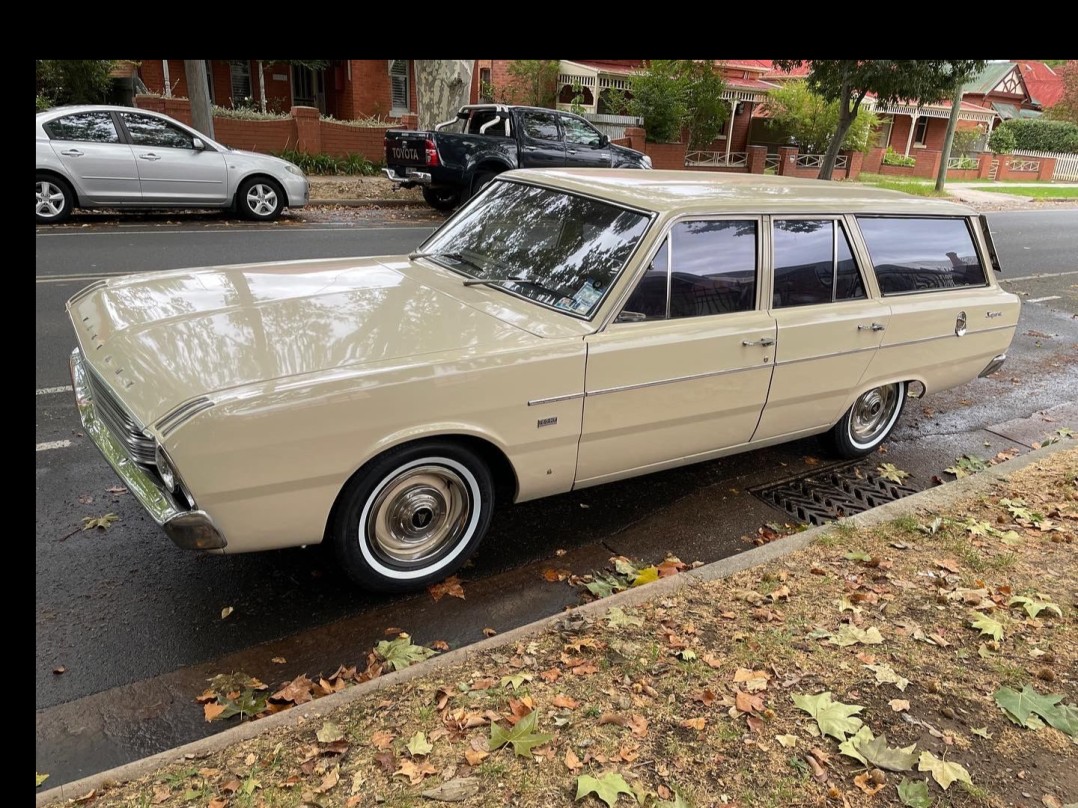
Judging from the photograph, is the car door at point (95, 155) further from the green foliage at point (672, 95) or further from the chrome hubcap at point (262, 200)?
the green foliage at point (672, 95)

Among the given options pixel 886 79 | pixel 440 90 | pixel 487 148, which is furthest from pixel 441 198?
pixel 886 79

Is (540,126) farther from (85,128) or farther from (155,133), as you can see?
(85,128)

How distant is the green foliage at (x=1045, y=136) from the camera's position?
40.4 m

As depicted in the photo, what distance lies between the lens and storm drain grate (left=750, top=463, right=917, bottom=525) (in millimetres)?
4789

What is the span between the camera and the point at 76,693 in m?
2.96

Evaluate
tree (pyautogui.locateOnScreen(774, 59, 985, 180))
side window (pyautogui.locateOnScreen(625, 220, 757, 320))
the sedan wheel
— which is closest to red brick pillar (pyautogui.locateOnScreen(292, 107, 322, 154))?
the sedan wheel

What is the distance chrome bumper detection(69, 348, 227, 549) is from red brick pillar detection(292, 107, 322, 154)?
17099 mm

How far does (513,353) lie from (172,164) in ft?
34.8

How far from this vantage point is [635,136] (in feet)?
77.8

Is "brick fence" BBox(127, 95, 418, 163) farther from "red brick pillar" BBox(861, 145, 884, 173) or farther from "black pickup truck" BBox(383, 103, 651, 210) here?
"red brick pillar" BBox(861, 145, 884, 173)

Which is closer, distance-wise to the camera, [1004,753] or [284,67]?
[1004,753]
